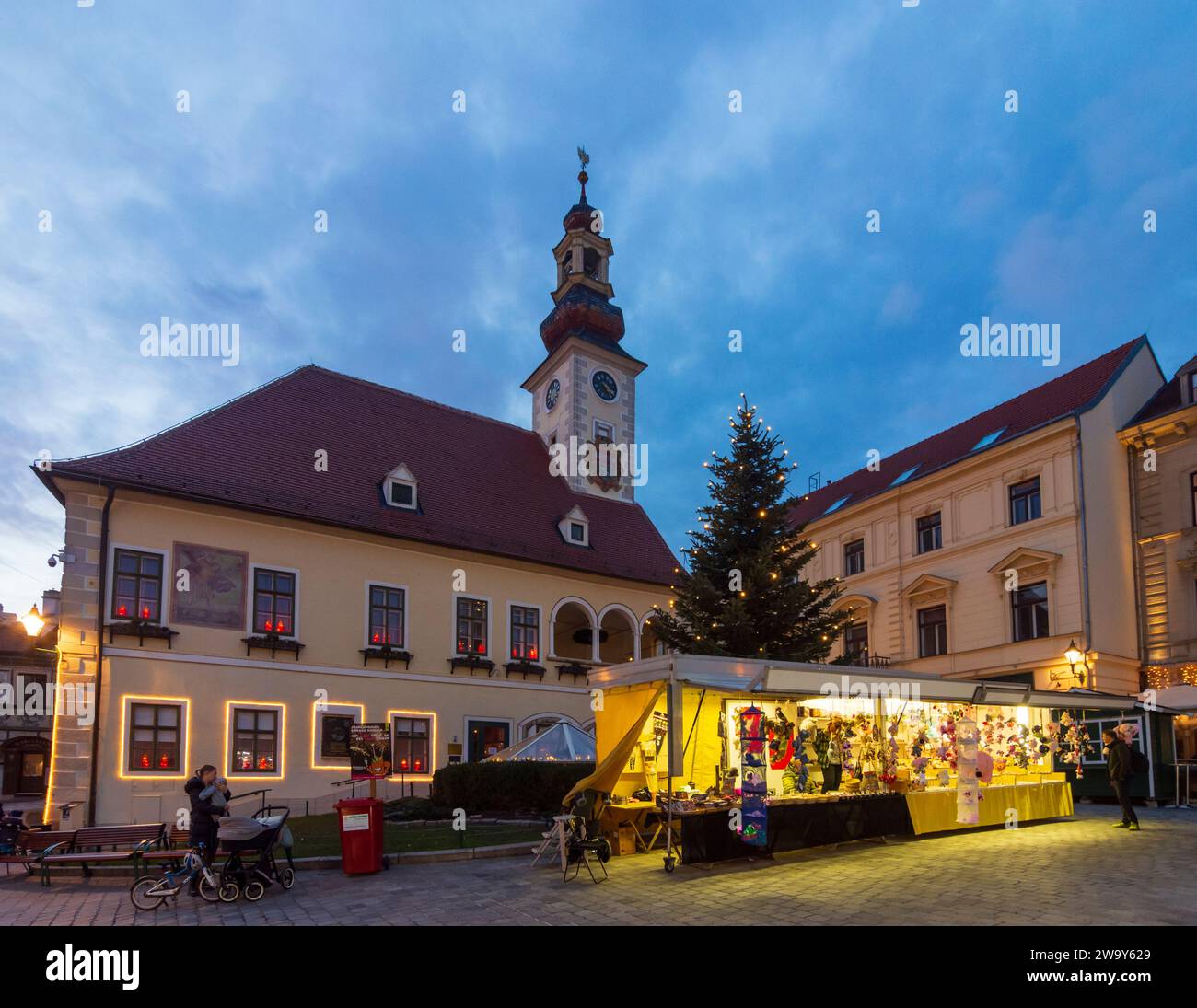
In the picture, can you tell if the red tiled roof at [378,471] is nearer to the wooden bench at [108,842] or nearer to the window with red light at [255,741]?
the window with red light at [255,741]

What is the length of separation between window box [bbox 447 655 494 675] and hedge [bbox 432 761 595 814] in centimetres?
577

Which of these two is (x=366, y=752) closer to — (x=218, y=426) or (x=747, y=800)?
(x=747, y=800)

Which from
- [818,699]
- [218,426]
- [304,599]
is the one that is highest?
[218,426]

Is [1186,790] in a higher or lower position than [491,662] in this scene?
lower

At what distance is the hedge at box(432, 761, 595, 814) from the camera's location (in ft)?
72.9

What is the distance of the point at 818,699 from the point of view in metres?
16.0

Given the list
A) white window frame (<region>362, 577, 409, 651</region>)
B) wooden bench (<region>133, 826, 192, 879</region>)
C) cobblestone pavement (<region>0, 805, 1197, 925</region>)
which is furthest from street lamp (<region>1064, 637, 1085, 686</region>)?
wooden bench (<region>133, 826, 192, 879</region>)

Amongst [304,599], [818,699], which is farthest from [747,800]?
[304,599]

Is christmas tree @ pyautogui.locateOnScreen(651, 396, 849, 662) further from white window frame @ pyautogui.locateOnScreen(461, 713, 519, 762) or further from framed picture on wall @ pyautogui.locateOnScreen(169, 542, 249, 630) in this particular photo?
framed picture on wall @ pyautogui.locateOnScreen(169, 542, 249, 630)

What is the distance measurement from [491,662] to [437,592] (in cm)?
284

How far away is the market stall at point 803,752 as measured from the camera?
1367 cm

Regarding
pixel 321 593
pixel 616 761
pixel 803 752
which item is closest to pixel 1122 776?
pixel 803 752

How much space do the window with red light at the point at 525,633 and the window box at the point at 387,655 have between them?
3.85 meters

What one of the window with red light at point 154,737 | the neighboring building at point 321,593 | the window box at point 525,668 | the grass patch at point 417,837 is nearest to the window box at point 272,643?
the neighboring building at point 321,593
